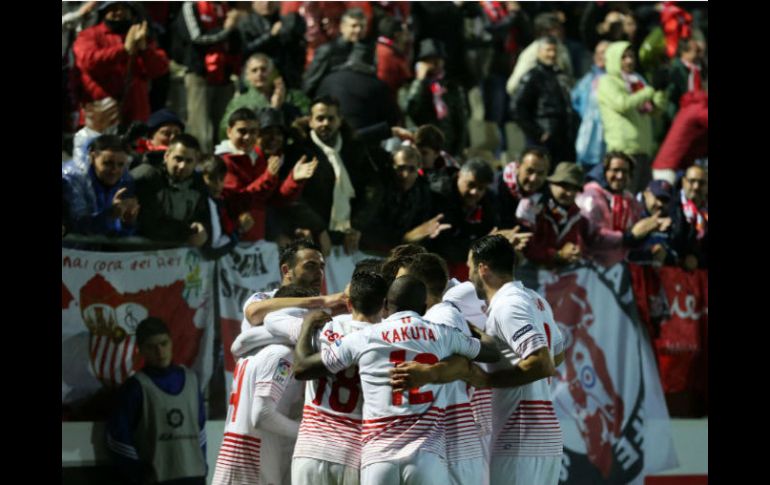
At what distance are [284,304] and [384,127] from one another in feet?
15.4

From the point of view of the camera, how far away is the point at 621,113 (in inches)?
595

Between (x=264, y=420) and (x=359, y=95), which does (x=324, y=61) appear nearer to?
(x=359, y=95)

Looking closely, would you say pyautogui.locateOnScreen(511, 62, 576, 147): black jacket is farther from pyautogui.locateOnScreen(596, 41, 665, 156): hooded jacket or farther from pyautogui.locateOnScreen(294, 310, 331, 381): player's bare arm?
pyautogui.locateOnScreen(294, 310, 331, 381): player's bare arm

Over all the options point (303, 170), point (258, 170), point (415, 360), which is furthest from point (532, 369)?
point (258, 170)

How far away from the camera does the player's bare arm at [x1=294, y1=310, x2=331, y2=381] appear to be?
8016 millimetres

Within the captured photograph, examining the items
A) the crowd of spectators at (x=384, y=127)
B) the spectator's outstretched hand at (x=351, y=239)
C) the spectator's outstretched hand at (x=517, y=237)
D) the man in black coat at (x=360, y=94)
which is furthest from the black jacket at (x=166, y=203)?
the spectator's outstretched hand at (x=517, y=237)

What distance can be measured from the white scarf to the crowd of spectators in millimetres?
19

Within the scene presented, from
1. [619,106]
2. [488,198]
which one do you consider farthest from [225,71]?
[619,106]

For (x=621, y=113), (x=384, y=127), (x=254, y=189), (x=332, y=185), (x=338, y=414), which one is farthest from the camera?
(x=621, y=113)

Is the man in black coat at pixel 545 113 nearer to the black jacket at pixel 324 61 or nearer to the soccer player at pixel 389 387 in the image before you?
the black jacket at pixel 324 61

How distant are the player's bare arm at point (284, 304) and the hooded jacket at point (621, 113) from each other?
7035 millimetres

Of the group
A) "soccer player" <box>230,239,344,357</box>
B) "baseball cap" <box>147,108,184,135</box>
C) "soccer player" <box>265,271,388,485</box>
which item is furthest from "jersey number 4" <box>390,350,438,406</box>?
"baseball cap" <box>147,108,184,135</box>

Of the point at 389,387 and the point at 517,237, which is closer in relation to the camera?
the point at 389,387
